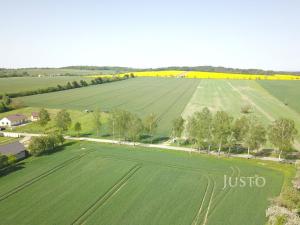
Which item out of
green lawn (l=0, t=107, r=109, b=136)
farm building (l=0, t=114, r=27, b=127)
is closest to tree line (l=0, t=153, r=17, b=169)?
green lawn (l=0, t=107, r=109, b=136)

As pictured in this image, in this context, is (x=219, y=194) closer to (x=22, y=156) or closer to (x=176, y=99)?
(x=22, y=156)

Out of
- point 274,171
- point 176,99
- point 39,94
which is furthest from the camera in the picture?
point 39,94

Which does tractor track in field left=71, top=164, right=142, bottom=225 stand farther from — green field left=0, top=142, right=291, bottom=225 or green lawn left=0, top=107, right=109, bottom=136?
green lawn left=0, top=107, right=109, bottom=136

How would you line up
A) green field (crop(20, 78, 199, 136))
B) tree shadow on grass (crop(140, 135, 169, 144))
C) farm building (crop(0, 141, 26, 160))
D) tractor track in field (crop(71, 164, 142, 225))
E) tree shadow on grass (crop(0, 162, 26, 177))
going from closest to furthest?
tractor track in field (crop(71, 164, 142, 225)), tree shadow on grass (crop(0, 162, 26, 177)), farm building (crop(0, 141, 26, 160)), tree shadow on grass (crop(140, 135, 169, 144)), green field (crop(20, 78, 199, 136))

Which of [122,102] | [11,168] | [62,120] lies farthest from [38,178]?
[122,102]

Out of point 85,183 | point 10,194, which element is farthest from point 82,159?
point 10,194

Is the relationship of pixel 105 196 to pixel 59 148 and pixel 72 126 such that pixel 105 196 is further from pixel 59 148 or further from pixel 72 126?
pixel 72 126
